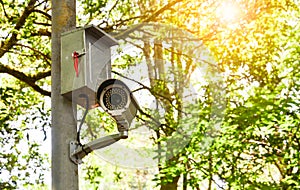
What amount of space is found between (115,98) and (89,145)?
0.22m

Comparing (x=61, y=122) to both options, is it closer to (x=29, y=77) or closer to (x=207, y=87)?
(x=207, y=87)

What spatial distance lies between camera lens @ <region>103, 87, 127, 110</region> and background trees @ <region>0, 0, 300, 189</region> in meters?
1.81

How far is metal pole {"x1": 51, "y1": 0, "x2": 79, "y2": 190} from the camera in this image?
2055mm

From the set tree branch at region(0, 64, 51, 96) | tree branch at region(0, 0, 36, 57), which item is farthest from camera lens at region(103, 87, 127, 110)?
tree branch at region(0, 64, 51, 96)

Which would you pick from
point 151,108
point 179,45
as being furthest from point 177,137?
→ point 151,108

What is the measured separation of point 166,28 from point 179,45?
449mm

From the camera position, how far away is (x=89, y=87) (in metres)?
2.13

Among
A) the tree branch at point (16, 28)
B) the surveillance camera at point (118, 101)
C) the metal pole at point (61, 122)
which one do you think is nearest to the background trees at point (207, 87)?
the tree branch at point (16, 28)

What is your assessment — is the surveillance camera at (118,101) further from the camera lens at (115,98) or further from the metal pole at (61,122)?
the metal pole at (61,122)

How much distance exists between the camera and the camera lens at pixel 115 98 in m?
2.09

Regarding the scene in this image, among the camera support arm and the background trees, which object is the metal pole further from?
the background trees

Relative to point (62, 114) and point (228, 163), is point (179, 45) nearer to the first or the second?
point (62, 114)

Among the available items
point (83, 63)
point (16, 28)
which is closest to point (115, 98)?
point (83, 63)

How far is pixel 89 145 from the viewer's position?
7.02 ft
